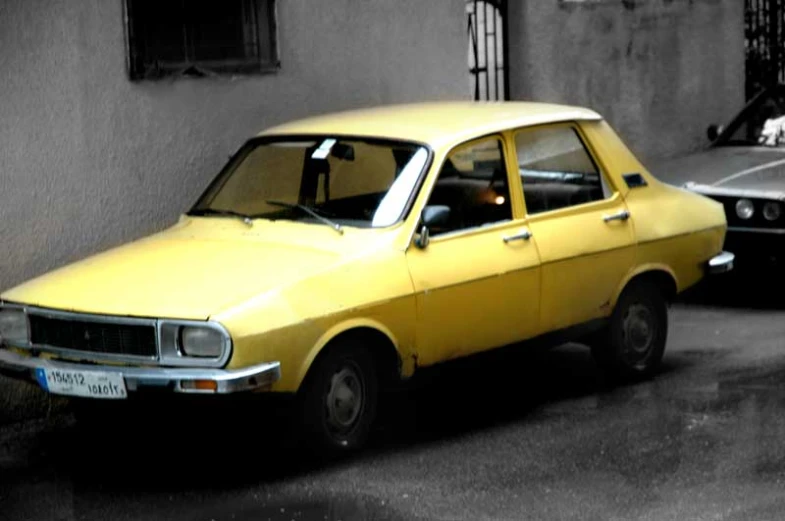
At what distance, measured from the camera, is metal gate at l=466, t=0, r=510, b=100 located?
15227 millimetres

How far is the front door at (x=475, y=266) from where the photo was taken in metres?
8.68

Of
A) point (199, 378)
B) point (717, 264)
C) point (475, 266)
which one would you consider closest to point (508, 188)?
point (475, 266)

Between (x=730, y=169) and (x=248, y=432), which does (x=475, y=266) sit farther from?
(x=730, y=169)

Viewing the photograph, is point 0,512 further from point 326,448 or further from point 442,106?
point 442,106

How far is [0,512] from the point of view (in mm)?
7820

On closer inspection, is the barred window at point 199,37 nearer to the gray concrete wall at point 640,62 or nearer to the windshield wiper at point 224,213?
the windshield wiper at point 224,213

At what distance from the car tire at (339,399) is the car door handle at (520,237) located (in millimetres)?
1065

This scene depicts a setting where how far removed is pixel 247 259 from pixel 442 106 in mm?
1976

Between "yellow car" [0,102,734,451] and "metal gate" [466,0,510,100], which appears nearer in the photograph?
"yellow car" [0,102,734,451]

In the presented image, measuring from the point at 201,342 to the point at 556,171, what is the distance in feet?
8.77

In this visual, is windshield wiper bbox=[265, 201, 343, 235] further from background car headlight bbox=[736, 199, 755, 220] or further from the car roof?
background car headlight bbox=[736, 199, 755, 220]

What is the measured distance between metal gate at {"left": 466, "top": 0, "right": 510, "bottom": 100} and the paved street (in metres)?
5.22

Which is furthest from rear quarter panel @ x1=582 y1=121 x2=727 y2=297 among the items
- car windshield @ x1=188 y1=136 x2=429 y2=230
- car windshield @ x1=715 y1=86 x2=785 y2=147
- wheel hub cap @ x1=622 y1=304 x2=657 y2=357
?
car windshield @ x1=715 y1=86 x2=785 y2=147

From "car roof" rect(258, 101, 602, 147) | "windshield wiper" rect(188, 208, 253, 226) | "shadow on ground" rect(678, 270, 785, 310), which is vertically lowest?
"shadow on ground" rect(678, 270, 785, 310)
